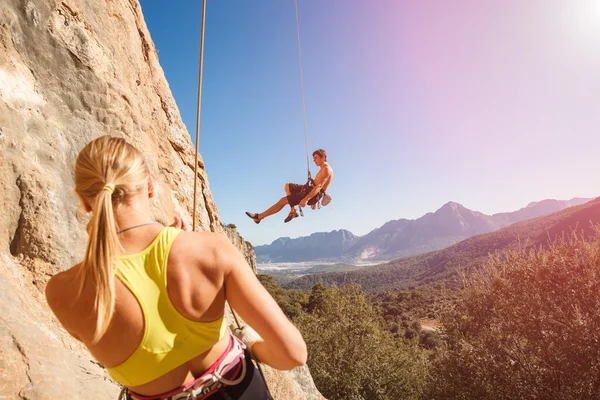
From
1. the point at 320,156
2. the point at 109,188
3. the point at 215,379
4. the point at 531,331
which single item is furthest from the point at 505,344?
the point at 109,188

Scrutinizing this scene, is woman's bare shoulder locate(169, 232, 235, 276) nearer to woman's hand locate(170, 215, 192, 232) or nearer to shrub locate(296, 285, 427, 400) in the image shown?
woman's hand locate(170, 215, 192, 232)

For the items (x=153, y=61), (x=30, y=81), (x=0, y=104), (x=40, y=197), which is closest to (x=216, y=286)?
(x=40, y=197)

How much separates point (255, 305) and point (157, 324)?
1.23ft

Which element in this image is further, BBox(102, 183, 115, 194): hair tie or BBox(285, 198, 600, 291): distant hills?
BBox(285, 198, 600, 291): distant hills

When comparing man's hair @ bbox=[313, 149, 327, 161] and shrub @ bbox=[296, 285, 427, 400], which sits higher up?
man's hair @ bbox=[313, 149, 327, 161]

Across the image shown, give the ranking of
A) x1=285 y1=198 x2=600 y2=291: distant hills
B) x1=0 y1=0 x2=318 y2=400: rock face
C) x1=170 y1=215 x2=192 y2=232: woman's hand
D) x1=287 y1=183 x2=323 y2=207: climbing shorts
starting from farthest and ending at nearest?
x1=285 y1=198 x2=600 y2=291: distant hills < x1=287 y1=183 x2=323 y2=207: climbing shorts < x1=0 y1=0 x2=318 y2=400: rock face < x1=170 y1=215 x2=192 y2=232: woman's hand

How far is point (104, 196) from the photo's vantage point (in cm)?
134

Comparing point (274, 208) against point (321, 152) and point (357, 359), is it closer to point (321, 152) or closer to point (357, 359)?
point (321, 152)

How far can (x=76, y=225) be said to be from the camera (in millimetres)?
5059

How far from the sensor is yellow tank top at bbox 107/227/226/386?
4.33 ft

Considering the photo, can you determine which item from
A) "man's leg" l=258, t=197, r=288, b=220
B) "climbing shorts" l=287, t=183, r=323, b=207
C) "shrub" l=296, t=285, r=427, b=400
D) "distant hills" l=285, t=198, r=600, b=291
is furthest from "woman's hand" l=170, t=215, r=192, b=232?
"distant hills" l=285, t=198, r=600, b=291

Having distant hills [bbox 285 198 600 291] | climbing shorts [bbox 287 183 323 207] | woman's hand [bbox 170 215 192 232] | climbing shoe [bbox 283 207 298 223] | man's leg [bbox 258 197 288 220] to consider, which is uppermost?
climbing shorts [bbox 287 183 323 207]

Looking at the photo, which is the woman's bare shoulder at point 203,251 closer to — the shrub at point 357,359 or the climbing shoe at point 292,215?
the climbing shoe at point 292,215

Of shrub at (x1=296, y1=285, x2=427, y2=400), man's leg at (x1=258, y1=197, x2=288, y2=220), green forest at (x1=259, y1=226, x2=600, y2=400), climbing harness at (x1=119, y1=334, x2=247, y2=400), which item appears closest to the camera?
climbing harness at (x1=119, y1=334, x2=247, y2=400)
